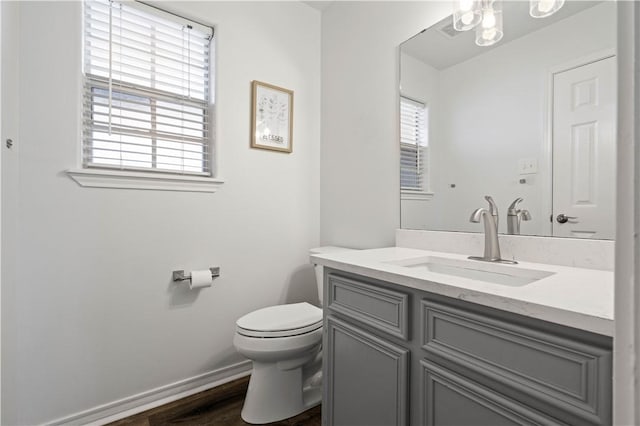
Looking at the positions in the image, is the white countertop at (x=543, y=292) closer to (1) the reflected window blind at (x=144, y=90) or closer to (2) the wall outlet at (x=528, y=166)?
(2) the wall outlet at (x=528, y=166)

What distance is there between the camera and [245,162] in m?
1.90

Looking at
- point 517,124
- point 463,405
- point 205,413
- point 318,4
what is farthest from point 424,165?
point 205,413

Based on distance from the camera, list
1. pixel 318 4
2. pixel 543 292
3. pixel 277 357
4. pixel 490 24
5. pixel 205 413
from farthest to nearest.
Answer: pixel 318 4
pixel 205 413
pixel 277 357
pixel 490 24
pixel 543 292

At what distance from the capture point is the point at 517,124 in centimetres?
125

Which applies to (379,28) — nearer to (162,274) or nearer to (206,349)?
(162,274)

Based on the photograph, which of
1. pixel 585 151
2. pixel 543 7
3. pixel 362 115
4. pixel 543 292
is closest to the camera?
pixel 543 292

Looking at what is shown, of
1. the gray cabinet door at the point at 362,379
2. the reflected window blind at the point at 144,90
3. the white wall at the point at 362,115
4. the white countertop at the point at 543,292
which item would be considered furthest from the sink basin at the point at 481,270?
the reflected window blind at the point at 144,90

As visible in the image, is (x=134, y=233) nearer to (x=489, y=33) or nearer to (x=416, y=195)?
(x=416, y=195)

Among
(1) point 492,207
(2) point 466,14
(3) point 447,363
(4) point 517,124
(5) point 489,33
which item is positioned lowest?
(3) point 447,363

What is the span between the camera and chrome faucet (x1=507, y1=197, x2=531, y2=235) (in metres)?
1.22

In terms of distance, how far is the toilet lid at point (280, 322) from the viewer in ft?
4.73

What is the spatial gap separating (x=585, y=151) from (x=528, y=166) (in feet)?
0.58

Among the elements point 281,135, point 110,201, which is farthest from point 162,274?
point 281,135

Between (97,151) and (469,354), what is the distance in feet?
5.72
